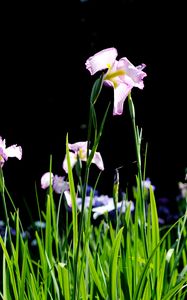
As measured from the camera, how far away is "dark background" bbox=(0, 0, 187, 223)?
3.64 m

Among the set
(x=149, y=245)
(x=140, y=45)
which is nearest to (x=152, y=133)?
(x=140, y=45)

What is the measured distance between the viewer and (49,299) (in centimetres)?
152

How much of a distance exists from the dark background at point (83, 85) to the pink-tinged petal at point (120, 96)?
2.35m

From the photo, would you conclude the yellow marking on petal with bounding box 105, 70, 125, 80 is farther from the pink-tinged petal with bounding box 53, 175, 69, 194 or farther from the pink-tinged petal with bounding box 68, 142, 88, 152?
the pink-tinged petal with bounding box 53, 175, 69, 194

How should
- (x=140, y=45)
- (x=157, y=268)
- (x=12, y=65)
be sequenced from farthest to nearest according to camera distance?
(x=12, y=65) → (x=140, y=45) → (x=157, y=268)

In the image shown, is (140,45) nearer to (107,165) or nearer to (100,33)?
(100,33)

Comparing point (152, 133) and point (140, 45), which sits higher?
point (140, 45)

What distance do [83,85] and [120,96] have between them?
8.65ft

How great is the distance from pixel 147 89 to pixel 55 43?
0.64m

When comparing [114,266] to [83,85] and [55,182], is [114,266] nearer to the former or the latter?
[55,182]

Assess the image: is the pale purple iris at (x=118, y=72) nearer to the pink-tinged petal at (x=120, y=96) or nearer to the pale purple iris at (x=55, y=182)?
the pink-tinged petal at (x=120, y=96)

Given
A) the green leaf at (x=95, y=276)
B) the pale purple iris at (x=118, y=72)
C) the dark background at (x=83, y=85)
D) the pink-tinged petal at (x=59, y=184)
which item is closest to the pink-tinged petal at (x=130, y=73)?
the pale purple iris at (x=118, y=72)

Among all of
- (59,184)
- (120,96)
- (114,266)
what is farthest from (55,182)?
(120,96)

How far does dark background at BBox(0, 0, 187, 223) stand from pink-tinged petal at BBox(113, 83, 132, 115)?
235cm
